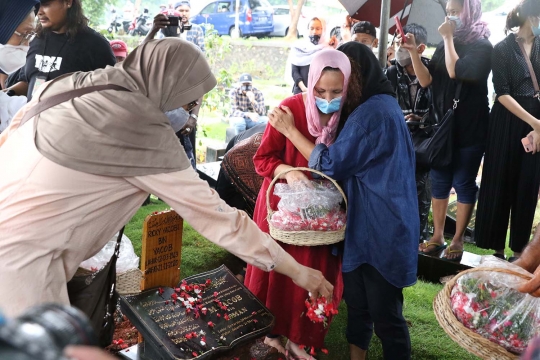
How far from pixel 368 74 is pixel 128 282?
174cm

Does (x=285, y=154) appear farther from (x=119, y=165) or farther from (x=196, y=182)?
(x=119, y=165)

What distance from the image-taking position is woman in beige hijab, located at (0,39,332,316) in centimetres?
179

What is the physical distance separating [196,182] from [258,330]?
2.34 feet

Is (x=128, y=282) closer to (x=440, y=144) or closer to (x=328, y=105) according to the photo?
(x=328, y=105)

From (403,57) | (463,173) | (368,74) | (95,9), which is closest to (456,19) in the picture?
(403,57)

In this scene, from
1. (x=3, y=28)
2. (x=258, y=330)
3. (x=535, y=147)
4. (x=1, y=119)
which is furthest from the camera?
(x=535, y=147)

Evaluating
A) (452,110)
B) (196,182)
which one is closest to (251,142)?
(452,110)

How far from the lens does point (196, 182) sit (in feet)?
6.44

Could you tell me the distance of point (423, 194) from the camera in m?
4.47

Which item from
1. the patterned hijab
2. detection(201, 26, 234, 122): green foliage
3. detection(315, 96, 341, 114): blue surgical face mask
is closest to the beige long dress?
detection(315, 96, 341, 114): blue surgical face mask

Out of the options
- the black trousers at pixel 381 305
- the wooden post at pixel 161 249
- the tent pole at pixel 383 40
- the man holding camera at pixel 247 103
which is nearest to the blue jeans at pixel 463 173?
the tent pole at pixel 383 40

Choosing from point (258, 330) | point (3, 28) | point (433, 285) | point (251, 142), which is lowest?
point (433, 285)

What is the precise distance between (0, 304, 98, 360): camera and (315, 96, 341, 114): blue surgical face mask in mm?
1860

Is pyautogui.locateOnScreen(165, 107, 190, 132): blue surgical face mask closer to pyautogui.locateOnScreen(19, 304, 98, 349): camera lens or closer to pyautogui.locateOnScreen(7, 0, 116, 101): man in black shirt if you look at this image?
pyautogui.locateOnScreen(7, 0, 116, 101): man in black shirt
